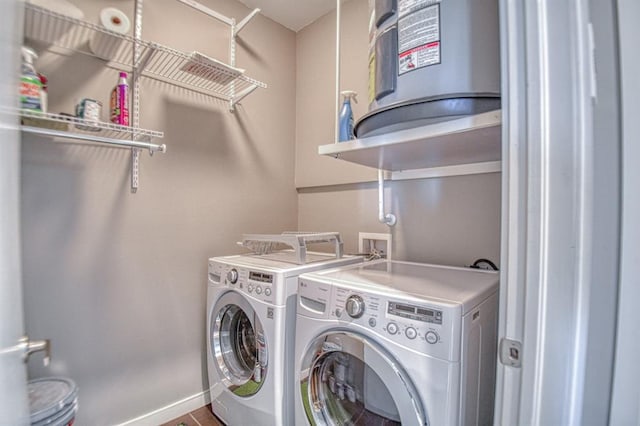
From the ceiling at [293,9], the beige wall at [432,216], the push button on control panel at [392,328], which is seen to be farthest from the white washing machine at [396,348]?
the ceiling at [293,9]

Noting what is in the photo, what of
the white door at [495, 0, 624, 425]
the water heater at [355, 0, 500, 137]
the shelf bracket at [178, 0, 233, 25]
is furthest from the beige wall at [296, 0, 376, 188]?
the white door at [495, 0, 624, 425]

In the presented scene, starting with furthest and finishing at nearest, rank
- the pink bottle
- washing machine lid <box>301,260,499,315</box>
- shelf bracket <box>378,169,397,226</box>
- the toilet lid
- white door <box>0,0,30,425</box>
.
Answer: shelf bracket <box>378,169,397,226</box> → the pink bottle → the toilet lid → washing machine lid <box>301,260,499,315</box> → white door <box>0,0,30,425</box>

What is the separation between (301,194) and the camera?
7.86 ft

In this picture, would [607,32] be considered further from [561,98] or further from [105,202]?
[105,202]

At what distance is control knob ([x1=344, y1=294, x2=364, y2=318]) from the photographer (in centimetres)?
94

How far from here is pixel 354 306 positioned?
3.14ft

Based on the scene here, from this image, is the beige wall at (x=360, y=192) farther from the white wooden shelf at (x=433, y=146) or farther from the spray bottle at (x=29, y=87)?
the spray bottle at (x=29, y=87)

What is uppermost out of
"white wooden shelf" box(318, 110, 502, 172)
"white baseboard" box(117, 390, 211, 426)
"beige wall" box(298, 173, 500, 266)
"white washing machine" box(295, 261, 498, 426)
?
"white wooden shelf" box(318, 110, 502, 172)

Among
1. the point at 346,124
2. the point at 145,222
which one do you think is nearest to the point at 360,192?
the point at 346,124

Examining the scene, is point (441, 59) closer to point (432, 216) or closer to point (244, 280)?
point (432, 216)

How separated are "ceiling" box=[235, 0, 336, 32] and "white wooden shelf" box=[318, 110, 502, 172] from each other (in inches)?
52.8

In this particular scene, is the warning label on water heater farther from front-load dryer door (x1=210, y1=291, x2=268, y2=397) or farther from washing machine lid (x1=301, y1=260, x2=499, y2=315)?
front-load dryer door (x1=210, y1=291, x2=268, y2=397)

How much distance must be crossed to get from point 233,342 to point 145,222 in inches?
32.7

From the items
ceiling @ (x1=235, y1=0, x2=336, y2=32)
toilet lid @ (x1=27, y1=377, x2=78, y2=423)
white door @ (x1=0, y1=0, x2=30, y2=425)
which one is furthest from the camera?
ceiling @ (x1=235, y1=0, x2=336, y2=32)
